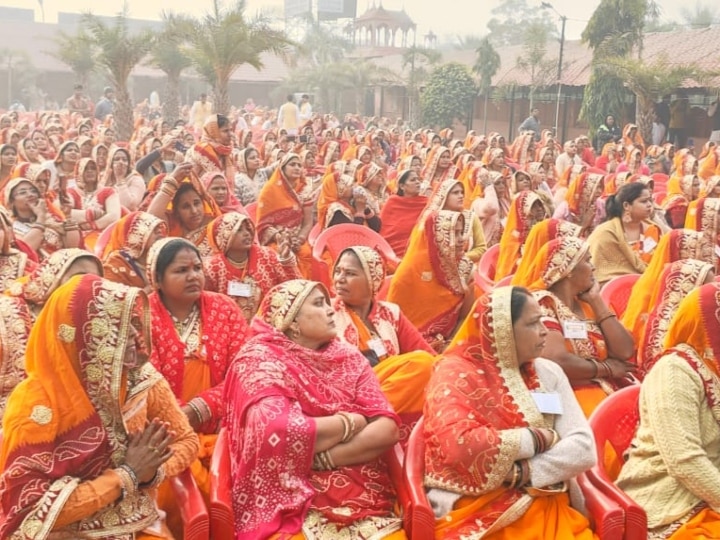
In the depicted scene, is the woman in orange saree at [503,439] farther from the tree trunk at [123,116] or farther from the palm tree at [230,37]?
the tree trunk at [123,116]

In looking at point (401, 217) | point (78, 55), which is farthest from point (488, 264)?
point (78, 55)

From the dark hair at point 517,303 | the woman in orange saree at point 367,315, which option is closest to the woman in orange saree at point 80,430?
the dark hair at point 517,303

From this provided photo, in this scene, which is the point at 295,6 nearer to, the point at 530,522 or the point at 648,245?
the point at 648,245

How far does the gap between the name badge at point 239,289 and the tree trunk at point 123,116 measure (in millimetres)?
13655

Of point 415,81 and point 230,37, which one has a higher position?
point 230,37

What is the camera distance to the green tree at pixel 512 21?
61.5 metres

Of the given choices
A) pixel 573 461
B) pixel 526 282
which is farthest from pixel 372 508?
pixel 526 282

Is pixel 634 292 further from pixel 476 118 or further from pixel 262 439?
pixel 476 118

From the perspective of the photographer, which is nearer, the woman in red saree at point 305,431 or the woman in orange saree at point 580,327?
the woman in red saree at point 305,431

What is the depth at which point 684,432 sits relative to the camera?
8.29ft

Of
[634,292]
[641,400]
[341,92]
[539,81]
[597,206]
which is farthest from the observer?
[341,92]

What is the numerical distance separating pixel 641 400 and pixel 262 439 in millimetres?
1163

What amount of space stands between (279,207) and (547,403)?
4.43m

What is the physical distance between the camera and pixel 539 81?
2194 centimetres
